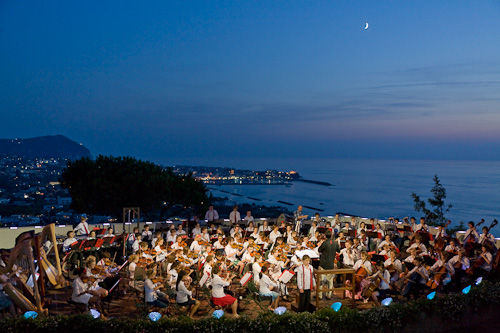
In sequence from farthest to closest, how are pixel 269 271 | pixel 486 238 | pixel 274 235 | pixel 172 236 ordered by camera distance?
pixel 274 235, pixel 172 236, pixel 486 238, pixel 269 271

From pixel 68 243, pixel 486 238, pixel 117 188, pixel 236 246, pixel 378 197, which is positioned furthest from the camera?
pixel 378 197

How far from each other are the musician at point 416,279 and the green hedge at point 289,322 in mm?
946

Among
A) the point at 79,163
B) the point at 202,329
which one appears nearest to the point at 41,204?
the point at 79,163

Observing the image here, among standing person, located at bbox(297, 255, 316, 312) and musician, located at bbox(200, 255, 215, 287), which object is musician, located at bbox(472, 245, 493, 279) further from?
musician, located at bbox(200, 255, 215, 287)

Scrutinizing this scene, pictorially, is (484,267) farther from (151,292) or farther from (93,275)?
(93,275)

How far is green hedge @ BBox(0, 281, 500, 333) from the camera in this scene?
28.4 ft

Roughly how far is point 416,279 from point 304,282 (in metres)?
3.27

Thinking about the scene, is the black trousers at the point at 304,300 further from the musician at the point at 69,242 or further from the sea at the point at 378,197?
the sea at the point at 378,197

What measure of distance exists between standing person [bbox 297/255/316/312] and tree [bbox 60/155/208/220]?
2307 centimetres

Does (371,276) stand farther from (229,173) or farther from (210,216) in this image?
(229,173)

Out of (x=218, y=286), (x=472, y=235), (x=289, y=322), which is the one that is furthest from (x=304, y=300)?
(x=472, y=235)

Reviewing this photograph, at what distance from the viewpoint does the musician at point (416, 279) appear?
11102 millimetres

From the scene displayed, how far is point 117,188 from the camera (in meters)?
32.1

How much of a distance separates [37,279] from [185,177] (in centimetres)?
2415
